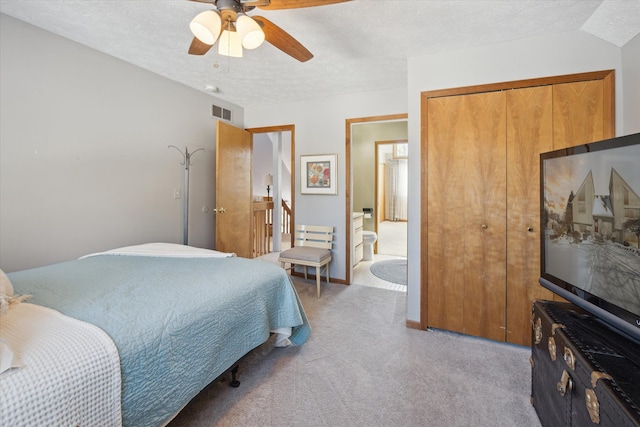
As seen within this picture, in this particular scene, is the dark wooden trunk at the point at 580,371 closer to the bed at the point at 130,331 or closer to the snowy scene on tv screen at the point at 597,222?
the snowy scene on tv screen at the point at 597,222

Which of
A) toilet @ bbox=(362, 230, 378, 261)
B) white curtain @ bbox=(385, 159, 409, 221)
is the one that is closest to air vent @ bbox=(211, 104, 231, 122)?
toilet @ bbox=(362, 230, 378, 261)

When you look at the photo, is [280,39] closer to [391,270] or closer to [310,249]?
[310,249]

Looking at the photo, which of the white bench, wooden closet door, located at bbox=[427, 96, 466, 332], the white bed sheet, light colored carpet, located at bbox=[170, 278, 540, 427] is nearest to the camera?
the white bed sheet

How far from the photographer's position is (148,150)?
2.88 metres

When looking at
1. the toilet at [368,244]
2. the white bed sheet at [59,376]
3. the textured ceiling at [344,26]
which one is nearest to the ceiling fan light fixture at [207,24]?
the textured ceiling at [344,26]

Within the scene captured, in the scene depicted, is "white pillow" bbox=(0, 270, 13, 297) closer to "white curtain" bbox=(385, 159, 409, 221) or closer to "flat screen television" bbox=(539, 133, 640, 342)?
"flat screen television" bbox=(539, 133, 640, 342)

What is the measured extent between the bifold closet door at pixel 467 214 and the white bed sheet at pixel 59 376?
2221 mm

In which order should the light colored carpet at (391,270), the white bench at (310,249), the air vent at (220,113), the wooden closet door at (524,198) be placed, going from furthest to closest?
the light colored carpet at (391,270) < the air vent at (220,113) < the white bench at (310,249) < the wooden closet door at (524,198)

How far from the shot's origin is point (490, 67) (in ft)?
7.33

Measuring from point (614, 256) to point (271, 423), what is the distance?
1700 millimetres

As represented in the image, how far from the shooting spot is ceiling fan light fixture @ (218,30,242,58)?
1731mm

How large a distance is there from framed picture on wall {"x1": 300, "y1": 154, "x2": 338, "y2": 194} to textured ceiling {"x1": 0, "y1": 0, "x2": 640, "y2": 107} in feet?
3.71

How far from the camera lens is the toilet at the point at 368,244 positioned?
15.8 feet

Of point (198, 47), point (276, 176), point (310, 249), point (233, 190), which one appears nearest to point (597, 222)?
point (198, 47)
